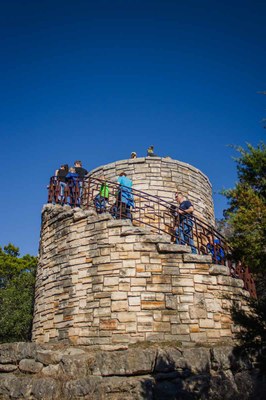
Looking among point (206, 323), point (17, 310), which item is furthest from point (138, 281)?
point (17, 310)

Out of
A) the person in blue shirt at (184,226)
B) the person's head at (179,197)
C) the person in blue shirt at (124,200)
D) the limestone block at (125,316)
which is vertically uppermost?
the person's head at (179,197)

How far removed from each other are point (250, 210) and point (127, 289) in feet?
11.0

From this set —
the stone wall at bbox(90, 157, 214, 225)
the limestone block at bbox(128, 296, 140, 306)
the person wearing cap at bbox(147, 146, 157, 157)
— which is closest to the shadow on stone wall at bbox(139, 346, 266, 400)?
the limestone block at bbox(128, 296, 140, 306)

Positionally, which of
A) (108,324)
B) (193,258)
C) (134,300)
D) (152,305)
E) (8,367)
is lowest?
(8,367)

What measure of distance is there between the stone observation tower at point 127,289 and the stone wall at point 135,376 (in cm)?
48

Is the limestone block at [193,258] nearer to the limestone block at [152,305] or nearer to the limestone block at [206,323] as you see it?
the limestone block at [152,305]

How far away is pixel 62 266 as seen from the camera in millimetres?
8766

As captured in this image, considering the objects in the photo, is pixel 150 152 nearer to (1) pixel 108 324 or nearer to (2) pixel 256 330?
(1) pixel 108 324

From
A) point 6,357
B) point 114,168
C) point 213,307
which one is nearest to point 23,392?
point 6,357

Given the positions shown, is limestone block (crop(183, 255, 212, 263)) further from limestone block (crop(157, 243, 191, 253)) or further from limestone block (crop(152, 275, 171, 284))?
limestone block (crop(152, 275, 171, 284))

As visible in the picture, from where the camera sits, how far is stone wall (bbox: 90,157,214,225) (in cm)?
1091

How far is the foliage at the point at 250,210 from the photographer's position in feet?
22.4

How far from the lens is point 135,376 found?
256 inches

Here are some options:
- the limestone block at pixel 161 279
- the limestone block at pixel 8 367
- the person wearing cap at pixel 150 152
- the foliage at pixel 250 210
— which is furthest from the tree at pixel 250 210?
the limestone block at pixel 8 367
